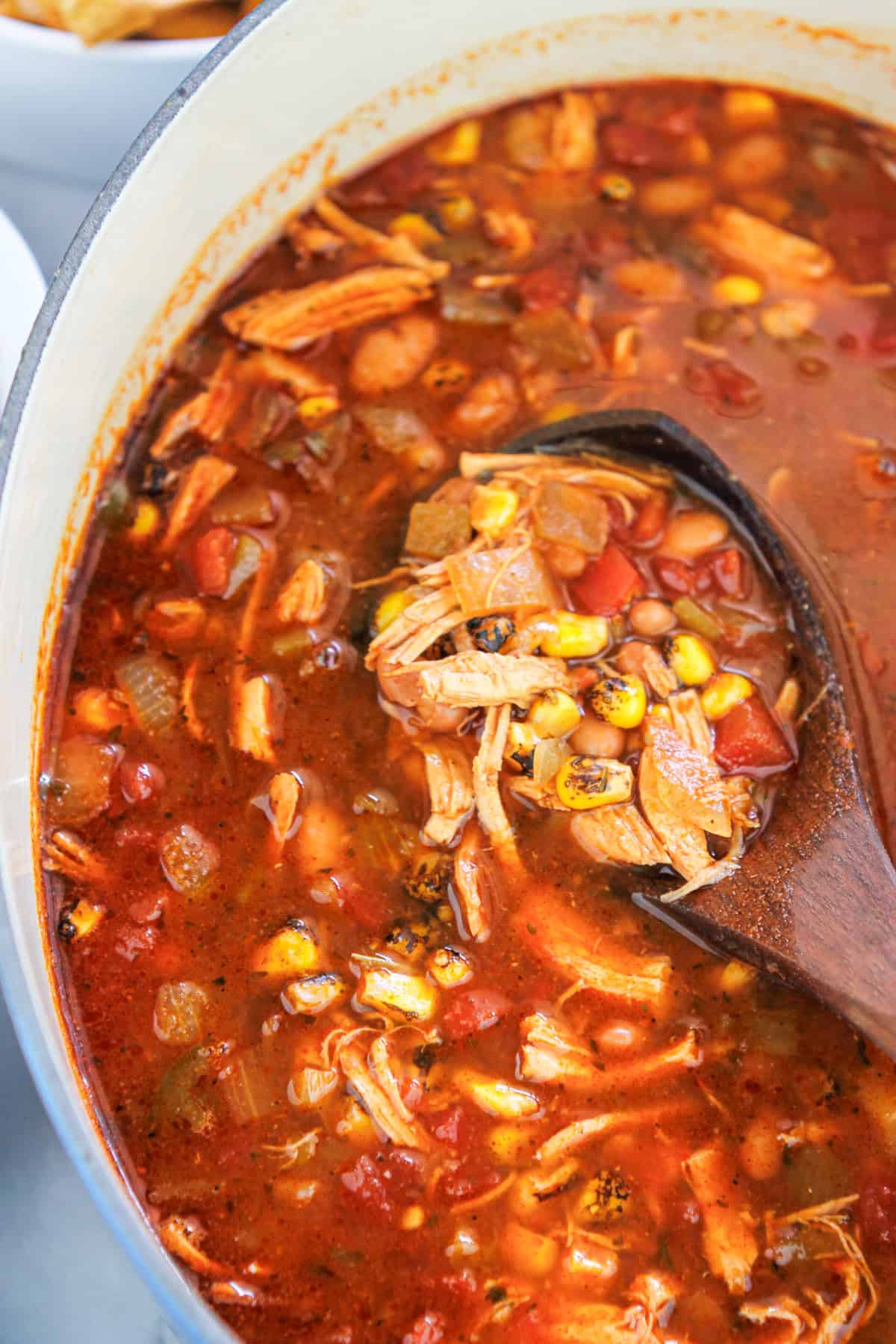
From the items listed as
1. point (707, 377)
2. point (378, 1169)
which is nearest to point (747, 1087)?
point (378, 1169)

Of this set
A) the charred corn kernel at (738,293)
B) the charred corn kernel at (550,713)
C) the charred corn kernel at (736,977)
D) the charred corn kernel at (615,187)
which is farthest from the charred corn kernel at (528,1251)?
the charred corn kernel at (615,187)

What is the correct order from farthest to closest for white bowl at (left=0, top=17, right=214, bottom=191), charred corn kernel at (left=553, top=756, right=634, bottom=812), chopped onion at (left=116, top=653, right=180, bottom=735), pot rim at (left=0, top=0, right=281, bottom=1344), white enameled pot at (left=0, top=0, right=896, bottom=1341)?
white bowl at (left=0, top=17, right=214, bottom=191) → chopped onion at (left=116, top=653, right=180, bottom=735) → charred corn kernel at (left=553, top=756, right=634, bottom=812) → white enameled pot at (left=0, top=0, right=896, bottom=1341) → pot rim at (left=0, top=0, right=281, bottom=1344)

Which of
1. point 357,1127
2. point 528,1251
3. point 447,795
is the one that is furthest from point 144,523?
point 528,1251

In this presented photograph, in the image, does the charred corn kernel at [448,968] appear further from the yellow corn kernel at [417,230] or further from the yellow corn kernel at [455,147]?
the yellow corn kernel at [455,147]

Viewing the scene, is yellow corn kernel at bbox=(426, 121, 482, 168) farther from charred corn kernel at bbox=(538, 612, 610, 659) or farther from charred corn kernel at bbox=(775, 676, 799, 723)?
charred corn kernel at bbox=(775, 676, 799, 723)

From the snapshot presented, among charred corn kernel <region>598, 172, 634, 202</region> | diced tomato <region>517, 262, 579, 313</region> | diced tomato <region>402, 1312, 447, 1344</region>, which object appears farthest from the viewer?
charred corn kernel <region>598, 172, 634, 202</region>

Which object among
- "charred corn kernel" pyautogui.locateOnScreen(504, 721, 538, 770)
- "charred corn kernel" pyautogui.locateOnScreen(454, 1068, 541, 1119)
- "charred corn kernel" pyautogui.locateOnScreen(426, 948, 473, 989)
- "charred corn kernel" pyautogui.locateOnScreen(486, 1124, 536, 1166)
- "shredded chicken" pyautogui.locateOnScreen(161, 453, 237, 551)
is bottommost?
"charred corn kernel" pyautogui.locateOnScreen(486, 1124, 536, 1166)

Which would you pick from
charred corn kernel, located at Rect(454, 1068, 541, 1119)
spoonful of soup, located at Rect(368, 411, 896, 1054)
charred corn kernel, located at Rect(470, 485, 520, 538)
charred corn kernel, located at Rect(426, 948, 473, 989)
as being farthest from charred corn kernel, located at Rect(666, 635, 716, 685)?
charred corn kernel, located at Rect(454, 1068, 541, 1119)
